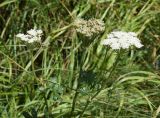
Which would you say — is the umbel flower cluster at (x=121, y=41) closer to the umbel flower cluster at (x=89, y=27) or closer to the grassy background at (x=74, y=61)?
the umbel flower cluster at (x=89, y=27)

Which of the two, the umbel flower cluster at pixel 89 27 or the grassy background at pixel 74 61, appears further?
the grassy background at pixel 74 61

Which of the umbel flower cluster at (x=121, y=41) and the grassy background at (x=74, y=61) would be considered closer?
the umbel flower cluster at (x=121, y=41)

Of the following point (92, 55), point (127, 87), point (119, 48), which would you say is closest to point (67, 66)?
point (92, 55)

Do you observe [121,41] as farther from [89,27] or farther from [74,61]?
[74,61]

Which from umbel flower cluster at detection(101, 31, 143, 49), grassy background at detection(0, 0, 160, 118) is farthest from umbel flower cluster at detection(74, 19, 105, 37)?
grassy background at detection(0, 0, 160, 118)

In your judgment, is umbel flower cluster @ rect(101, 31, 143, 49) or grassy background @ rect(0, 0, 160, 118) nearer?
umbel flower cluster @ rect(101, 31, 143, 49)

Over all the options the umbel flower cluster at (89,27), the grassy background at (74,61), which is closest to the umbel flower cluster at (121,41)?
the umbel flower cluster at (89,27)

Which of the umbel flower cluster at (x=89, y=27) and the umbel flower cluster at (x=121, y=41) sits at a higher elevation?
the umbel flower cluster at (x=89, y=27)

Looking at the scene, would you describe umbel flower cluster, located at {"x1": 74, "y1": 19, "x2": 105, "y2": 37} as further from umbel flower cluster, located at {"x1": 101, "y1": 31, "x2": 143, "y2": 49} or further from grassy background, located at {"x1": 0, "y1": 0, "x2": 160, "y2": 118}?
grassy background, located at {"x1": 0, "y1": 0, "x2": 160, "y2": 118}

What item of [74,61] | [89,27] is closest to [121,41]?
[89,27]
